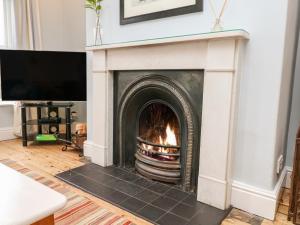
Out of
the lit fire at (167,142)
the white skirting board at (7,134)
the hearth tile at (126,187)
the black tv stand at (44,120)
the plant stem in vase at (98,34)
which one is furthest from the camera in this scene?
the white skirting board at (7,134)

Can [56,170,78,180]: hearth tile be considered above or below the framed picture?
below

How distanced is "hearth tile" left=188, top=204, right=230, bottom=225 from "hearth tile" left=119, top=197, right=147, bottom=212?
401 millimetres

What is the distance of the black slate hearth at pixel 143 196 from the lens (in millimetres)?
1689

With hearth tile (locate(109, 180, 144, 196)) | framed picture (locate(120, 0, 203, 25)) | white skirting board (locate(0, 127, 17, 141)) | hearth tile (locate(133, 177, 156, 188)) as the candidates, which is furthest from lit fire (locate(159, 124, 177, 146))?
white skirting board (locate(0, 127, 17, 141))

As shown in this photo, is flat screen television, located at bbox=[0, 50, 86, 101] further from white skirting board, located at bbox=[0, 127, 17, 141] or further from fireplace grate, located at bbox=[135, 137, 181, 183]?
fireplace grate, located at bbox=[135, 137, 181, 183]

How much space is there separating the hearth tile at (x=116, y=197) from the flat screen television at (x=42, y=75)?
1578mm

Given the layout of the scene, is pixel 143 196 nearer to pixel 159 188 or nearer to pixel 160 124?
pixel 159 188

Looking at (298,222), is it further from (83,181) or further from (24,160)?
(24,160)

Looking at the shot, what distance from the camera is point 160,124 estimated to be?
2.37 metres

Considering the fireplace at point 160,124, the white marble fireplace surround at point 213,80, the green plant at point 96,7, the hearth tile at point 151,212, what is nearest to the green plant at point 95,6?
the green plant at point 96,7

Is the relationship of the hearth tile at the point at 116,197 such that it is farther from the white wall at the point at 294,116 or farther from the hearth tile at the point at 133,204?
the white wall at the point at 294,116

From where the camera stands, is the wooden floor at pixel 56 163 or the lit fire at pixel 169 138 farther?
the lit fire at pixel 169 138

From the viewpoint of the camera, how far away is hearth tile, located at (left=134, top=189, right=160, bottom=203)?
6.31 ft

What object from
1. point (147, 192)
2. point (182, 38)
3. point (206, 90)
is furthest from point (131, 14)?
point (147, 192)
